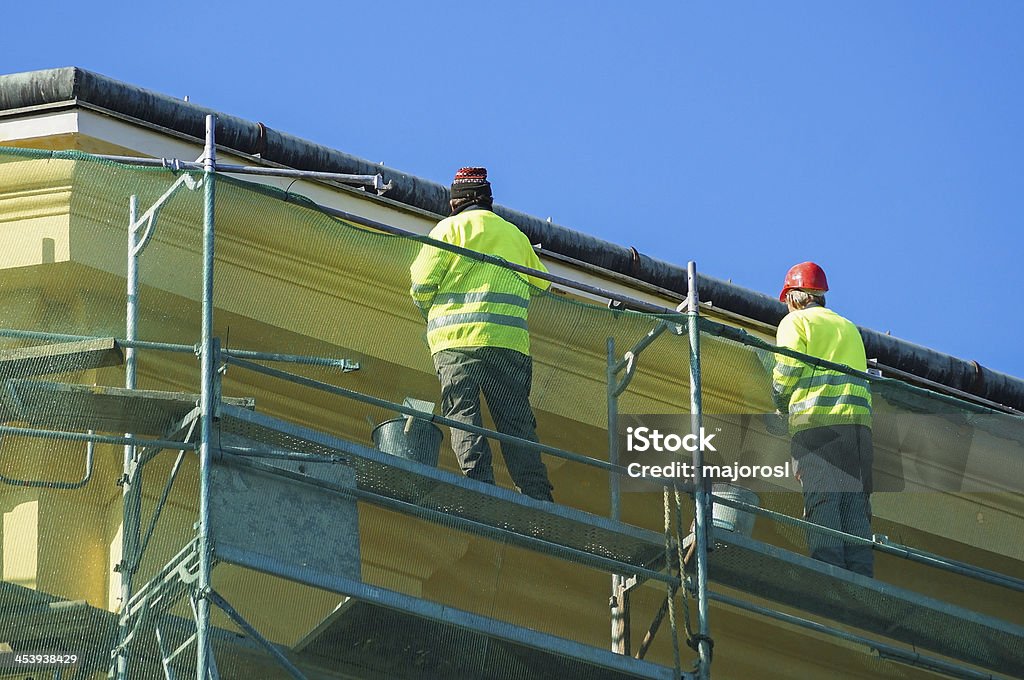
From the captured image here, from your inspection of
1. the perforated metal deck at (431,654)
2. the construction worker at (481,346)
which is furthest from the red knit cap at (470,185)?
the perforated metal deck at (431,654)

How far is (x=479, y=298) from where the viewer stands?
A: 10.9 meters

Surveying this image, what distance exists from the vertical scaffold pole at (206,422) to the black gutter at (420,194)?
1.62 metres

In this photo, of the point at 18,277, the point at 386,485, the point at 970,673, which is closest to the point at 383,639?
the point at 386,485

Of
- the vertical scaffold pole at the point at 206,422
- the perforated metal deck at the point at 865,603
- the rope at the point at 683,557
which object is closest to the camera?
the vertical scaffold pole at the point at 206,422

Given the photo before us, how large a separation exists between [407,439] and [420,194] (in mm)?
2565

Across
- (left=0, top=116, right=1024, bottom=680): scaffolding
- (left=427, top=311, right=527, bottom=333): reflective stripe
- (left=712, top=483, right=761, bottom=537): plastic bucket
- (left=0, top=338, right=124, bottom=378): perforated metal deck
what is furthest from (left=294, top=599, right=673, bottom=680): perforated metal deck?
(left=427, top=311, right=527, bottom=333): reflective stripe

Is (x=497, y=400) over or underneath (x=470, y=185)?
underneath

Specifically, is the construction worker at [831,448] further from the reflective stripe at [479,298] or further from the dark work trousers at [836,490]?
the reflective stripe at [479,298]

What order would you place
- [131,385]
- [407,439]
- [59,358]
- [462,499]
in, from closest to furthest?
[59,358], [131,385], [462,499], [407,439]

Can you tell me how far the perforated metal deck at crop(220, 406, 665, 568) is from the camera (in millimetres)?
9828

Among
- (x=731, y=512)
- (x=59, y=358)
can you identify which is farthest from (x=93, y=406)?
(x=731, y=512)

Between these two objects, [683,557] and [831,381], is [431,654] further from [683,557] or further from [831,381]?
[831,381]

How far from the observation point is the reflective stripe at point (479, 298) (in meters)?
10.9

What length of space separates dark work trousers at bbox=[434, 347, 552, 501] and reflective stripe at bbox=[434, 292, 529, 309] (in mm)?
245
